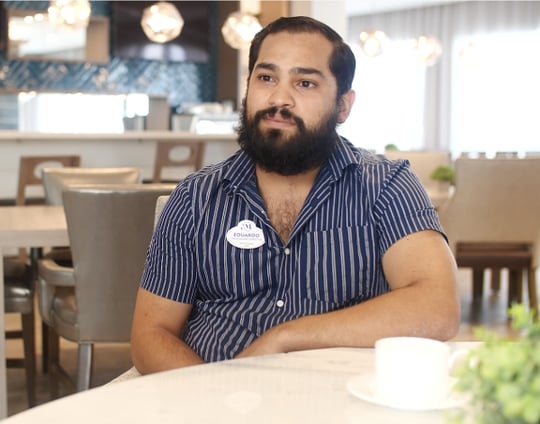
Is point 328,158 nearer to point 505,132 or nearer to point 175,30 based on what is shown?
point 175,30

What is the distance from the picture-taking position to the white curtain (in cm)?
1120

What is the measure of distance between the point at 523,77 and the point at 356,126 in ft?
8.73

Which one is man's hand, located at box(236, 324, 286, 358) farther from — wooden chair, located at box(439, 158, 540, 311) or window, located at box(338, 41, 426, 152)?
window, located at box(338, 41, 426, 152)

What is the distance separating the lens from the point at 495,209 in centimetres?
493

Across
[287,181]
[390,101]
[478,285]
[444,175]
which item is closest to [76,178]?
[444,175]

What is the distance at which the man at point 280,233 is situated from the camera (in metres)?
1.70

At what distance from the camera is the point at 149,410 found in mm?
959

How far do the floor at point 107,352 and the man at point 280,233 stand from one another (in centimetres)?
187

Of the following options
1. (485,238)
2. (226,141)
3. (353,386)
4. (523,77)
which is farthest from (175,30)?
(353,386)

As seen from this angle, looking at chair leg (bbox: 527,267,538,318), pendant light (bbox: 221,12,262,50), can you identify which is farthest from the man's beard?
pendant light (bbox: 221,12,262,50)

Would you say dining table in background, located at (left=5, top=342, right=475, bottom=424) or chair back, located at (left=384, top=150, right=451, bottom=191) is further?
chair back, located at (left=384, top=150, right=451, bottom=191)

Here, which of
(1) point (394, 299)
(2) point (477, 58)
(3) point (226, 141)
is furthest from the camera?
(2) point (477, 58)

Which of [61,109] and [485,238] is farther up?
[61,109]

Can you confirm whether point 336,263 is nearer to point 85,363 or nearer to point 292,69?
point 292,69
